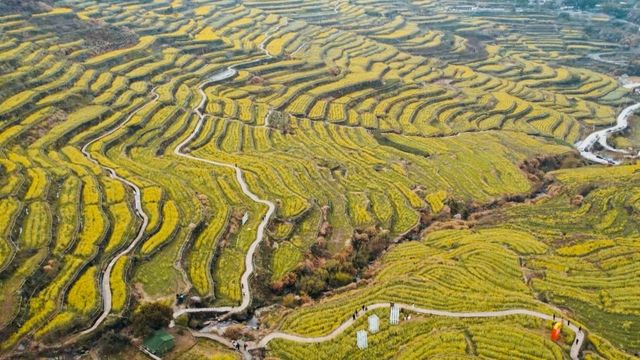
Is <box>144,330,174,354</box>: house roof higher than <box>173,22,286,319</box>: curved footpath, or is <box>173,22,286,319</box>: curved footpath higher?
<box>144,330,174,354</box>: house roof

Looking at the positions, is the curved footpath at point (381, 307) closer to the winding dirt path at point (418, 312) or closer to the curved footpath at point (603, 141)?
the winding dirt path at point (418, 312)

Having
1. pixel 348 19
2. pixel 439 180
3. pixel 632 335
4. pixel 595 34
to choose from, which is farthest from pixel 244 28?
pixel 632 335

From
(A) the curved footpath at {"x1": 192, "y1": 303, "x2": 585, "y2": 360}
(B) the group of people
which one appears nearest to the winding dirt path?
(A) the curved footpath at {"x1": 192, "y1": 303, "x2": 585, "y2": 360}

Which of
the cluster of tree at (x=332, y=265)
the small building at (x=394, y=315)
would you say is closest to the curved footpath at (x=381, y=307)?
the small building at (x=394, y=315)

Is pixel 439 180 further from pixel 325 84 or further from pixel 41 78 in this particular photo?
pixel 41 78

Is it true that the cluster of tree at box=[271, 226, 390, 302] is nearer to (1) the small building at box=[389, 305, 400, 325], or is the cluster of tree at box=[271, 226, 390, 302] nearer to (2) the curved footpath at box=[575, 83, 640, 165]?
(1) the small building at box=[389, 305, 400, 325]

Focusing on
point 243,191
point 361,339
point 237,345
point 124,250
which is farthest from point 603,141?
point 124,250

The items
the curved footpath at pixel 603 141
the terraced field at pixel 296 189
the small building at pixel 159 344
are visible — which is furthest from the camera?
the curved footpath at pixel 603 141
